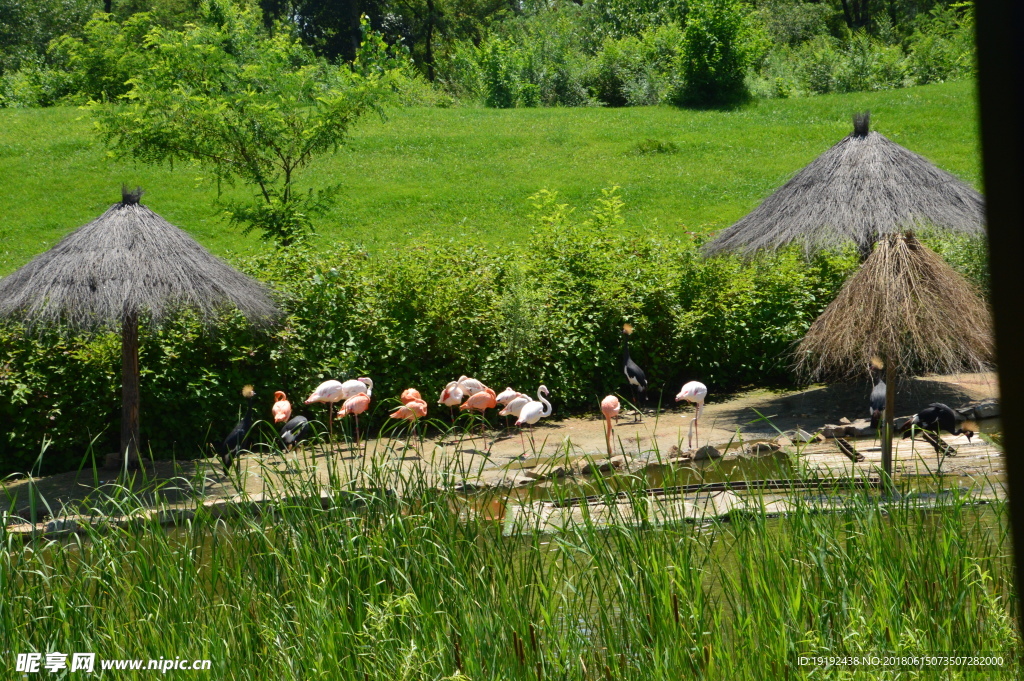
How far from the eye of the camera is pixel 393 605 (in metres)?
3.24

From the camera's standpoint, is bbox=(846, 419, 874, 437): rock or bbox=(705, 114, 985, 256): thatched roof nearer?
bbox=(846, 419, 874, 437): rock

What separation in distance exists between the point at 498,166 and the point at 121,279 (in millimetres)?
15472

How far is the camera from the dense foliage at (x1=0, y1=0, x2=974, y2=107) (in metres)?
26.8

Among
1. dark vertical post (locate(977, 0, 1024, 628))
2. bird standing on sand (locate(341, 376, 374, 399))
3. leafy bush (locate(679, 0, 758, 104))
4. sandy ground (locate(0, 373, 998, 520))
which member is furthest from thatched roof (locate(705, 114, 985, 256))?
leafy bush (locate(679, 0, 758, 104))

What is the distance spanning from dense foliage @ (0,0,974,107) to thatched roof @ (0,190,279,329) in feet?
Answer: 29.6

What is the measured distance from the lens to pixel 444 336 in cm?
963

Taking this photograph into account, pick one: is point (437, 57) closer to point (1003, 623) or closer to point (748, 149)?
point (748, 149)

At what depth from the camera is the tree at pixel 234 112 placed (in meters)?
11.0

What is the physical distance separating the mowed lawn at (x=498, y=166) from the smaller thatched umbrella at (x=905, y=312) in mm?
8070

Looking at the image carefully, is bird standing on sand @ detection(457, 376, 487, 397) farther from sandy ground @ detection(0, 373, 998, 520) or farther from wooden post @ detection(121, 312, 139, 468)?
wooden post @ detection(121, 312, 139, 468)

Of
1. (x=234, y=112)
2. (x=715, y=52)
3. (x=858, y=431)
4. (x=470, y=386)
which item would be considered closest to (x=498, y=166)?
(x=715, y=52)

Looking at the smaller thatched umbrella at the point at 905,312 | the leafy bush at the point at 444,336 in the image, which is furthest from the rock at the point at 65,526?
the smaller thatched umbrella at the point at 905,312

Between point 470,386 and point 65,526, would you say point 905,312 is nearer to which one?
point 470,386

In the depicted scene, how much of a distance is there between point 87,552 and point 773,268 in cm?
812
